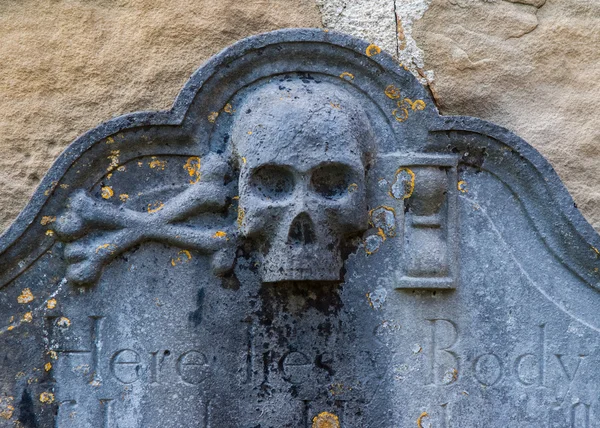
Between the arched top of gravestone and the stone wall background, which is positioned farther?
the stone wall background

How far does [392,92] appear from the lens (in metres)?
2.07

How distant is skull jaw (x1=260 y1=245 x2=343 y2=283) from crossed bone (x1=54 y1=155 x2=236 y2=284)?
0.12 meters

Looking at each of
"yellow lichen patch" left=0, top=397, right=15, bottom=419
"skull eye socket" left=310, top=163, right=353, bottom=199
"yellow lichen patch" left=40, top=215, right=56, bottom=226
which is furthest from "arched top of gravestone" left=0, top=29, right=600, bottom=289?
"yellow lichen patch" left=0, top=397, right=15, bottom=419

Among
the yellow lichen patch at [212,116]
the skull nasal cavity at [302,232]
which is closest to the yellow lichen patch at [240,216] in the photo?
the skull nasal cavity at [302,232]

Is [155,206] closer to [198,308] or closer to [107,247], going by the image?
[107,247]

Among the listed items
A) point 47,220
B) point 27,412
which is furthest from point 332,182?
point 27,412

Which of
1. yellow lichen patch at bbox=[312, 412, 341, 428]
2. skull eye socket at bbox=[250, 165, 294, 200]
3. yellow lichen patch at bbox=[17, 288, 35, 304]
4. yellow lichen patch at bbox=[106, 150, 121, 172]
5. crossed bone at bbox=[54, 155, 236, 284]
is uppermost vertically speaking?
yellow lichen patch at bbox=[106, 150, 121, 172]

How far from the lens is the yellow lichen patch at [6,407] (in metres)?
2.01

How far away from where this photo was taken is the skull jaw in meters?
1.96

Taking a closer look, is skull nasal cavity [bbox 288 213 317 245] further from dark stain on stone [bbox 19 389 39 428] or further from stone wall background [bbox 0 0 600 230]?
dark stain on stone [bbox 19 389 39 428]

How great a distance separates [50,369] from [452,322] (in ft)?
3.27

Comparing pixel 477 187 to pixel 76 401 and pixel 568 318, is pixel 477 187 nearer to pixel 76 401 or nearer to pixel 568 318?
pixel 568 318

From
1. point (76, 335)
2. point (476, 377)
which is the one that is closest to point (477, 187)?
point (476, 377)

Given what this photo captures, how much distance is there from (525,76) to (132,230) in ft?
3.86
